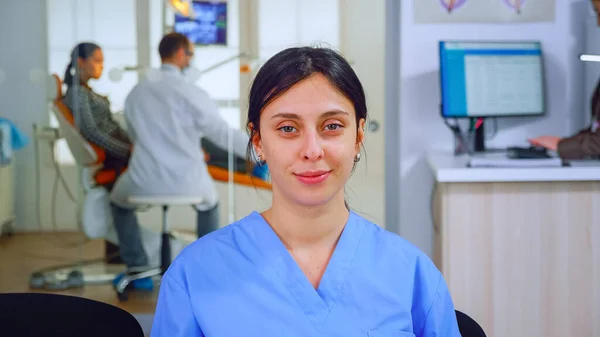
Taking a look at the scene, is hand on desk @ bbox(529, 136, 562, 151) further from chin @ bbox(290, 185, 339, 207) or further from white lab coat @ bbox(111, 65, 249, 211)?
chin @ bbox(290, 185, 339, 207)

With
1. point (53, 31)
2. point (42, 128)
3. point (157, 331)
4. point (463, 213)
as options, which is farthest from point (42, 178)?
point (157, 331)

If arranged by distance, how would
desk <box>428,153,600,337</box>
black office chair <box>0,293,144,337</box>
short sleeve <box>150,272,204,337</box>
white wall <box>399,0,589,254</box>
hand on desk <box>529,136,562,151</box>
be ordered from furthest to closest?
white wall <box>399,0,589,254</box> → hand on desk <box>529,136,562,151</box> → desk <box>428,153,600,337</box> → black office chair <box>0,293,144,337</box> → short sleeve <box>150,272,204,337</box>

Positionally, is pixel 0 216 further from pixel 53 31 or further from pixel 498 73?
pixel 498 73

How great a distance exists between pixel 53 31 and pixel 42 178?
689 mm

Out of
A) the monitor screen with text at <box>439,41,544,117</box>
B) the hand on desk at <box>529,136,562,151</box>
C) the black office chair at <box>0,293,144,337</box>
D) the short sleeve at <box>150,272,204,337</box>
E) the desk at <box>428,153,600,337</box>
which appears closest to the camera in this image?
the short sleeve at <box>150,272,204,337</box>

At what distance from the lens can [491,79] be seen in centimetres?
329

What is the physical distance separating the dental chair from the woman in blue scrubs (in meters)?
2.45

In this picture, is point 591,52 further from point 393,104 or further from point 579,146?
point 393,104

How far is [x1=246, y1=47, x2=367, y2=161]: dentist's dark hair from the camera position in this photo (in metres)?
1.25

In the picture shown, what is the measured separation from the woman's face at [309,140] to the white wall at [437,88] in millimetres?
2303

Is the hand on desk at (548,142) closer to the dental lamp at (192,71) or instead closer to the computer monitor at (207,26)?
the dental lamp at (192,71)

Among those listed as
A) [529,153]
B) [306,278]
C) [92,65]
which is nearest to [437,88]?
[529,153]

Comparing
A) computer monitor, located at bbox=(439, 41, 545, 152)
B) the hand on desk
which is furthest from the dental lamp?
the hand on desk

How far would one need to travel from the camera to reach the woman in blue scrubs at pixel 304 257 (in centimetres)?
122
